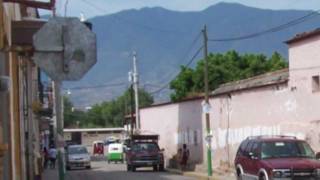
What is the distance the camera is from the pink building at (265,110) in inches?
1112

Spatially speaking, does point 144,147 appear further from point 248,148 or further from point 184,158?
point 248,148

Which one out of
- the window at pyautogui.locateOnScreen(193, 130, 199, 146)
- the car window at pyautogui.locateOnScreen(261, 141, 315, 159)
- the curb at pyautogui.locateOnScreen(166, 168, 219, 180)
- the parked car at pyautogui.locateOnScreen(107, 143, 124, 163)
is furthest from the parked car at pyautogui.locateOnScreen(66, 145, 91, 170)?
the car window at pyautogui.locateOnScreen(261, 141, 315, 159)

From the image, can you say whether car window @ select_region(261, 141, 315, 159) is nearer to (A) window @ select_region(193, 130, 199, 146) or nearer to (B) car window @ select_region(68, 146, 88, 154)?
(A) window @ select_region(193, 130, 199, 146)

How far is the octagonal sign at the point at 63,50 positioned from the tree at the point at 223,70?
5676 cm

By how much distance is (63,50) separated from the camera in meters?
8.04

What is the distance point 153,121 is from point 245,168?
3561 cm

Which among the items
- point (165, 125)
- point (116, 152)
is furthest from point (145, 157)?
point (116, 152)

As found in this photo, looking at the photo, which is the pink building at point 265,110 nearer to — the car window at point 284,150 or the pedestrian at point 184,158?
the pedestrian at point 184,158

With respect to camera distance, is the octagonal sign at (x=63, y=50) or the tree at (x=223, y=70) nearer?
the octagonal sign at (x=63, y=50)

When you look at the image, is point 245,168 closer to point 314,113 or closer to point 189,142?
point 314,113

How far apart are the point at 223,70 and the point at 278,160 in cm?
4492

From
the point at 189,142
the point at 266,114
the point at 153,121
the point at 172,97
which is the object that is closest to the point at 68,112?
the point at 172,97

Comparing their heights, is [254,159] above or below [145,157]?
above

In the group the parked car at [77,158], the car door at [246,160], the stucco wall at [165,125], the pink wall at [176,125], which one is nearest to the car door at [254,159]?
the car door at [246,160]
